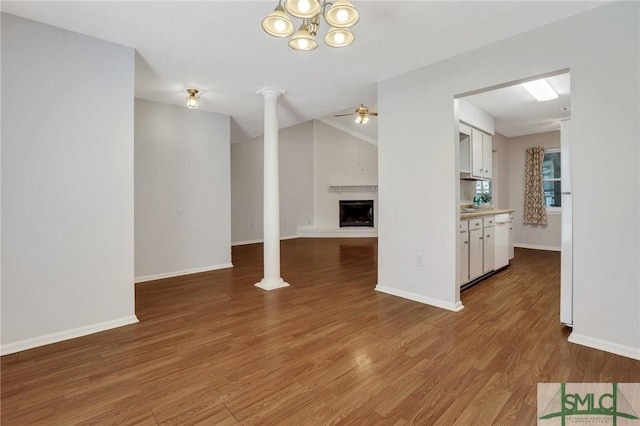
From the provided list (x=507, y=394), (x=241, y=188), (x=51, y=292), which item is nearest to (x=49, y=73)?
(x=51, y=292)

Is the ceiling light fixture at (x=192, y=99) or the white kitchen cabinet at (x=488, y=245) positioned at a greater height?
the ceiling light fixture at (x=192, y=99)

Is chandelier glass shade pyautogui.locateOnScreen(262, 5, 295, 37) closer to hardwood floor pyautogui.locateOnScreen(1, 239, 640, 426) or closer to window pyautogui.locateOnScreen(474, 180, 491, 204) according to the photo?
hardwood floor pyautogui.locateOnScreen(1, 239, 640, 426)

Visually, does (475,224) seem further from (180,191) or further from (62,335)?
(62,335)

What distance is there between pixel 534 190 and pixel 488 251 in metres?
3.28

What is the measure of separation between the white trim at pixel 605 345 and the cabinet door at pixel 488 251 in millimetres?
1757

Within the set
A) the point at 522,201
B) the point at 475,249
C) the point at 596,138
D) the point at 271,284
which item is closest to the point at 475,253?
the point at 475,249

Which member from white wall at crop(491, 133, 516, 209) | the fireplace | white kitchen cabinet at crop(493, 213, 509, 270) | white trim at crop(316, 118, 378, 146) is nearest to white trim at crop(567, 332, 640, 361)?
white kitchen cabinet at crop(493, 213, 509, 270)

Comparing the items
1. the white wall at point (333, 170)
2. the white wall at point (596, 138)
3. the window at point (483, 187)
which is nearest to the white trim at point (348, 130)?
the white wall at point (333, 170)

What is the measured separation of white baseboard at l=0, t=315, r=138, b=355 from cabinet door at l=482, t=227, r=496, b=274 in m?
4.18

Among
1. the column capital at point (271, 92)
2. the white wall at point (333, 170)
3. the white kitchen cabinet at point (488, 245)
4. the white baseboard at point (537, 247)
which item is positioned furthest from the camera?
the white wall at point (333, 170)

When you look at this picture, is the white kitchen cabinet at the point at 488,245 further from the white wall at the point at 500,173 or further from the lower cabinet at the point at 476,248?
the white wall at the point at 500,173

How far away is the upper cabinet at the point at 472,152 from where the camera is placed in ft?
14.1

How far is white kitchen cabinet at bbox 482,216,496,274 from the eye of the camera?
4.05 meters

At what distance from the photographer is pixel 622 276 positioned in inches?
83.9
